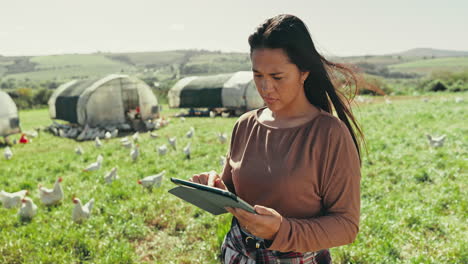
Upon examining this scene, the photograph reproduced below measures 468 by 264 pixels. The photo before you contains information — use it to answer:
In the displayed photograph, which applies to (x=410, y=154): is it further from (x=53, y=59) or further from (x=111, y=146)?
(x=53, y=59)

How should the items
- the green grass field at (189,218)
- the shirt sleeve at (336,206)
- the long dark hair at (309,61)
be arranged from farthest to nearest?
the green grass field at (189,218) < the long dark hair at (309,61) < the shirt sleeve at (336,206)

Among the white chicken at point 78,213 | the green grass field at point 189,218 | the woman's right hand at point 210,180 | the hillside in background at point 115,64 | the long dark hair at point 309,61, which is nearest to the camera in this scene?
the long dark hair at point 309,61

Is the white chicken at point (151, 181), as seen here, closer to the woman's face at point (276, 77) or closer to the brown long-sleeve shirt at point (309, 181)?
the brown long-sleeve shirt at point (309, 181)

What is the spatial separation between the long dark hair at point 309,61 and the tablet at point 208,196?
73 cm

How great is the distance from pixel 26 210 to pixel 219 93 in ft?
55.9

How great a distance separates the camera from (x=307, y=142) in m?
1.61

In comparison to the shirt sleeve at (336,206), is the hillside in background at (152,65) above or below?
above

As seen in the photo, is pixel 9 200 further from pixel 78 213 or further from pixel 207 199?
pixel 207 199

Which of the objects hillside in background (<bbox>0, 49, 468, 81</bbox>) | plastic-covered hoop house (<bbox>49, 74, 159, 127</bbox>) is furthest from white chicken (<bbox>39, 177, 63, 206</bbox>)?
hillside in background (<bbox>0, 49, 468, 81</bbox>)

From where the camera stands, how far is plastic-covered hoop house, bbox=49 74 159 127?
16.7 meters

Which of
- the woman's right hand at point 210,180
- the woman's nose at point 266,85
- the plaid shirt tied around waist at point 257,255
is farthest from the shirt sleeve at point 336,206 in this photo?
the woman's right hand at point 210,180

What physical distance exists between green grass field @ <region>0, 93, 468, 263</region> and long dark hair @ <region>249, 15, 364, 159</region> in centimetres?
256

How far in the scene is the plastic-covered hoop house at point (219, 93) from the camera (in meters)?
20.6

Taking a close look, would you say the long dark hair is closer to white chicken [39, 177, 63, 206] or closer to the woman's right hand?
the woman's right hand
